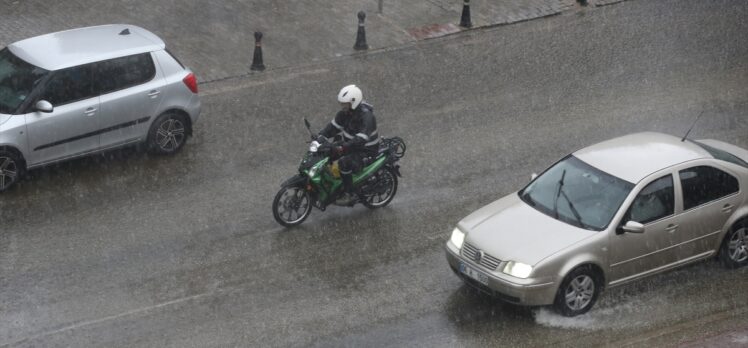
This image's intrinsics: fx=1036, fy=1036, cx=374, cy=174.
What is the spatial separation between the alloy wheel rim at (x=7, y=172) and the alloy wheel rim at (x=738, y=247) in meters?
8.94

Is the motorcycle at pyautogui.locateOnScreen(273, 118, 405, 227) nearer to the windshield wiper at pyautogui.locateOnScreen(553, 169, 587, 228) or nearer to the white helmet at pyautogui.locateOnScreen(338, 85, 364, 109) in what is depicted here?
the white helmet at pyautogui.locateOnScreen(338, 85, 364, 109)

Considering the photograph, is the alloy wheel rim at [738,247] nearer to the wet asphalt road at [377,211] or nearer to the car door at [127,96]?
the wet asphalt road at [377,211]

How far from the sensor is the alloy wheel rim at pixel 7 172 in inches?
527

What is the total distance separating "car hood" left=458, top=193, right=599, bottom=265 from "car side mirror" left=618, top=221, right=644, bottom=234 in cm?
33

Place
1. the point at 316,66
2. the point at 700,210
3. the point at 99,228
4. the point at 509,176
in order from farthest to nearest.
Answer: the point at 316,66 → the point at 509,176 → the point at 99,228 → the point at 700,210

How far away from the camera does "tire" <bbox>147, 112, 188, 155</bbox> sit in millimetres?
14773

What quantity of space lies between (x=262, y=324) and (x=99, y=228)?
3144 millimetres

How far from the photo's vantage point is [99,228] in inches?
508

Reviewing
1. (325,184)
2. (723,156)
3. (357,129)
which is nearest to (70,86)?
(325,184)

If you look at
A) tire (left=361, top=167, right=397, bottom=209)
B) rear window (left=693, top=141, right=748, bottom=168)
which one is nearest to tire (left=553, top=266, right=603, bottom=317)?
rear window (left=693, top=141, right=748, bottom=168)

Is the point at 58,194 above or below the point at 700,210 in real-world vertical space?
below

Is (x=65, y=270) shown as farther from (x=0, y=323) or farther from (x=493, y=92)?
(x=493, y=92)

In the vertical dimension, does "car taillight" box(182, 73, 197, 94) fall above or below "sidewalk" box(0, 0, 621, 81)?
above

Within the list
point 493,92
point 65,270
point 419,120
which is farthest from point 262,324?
point 493,92
